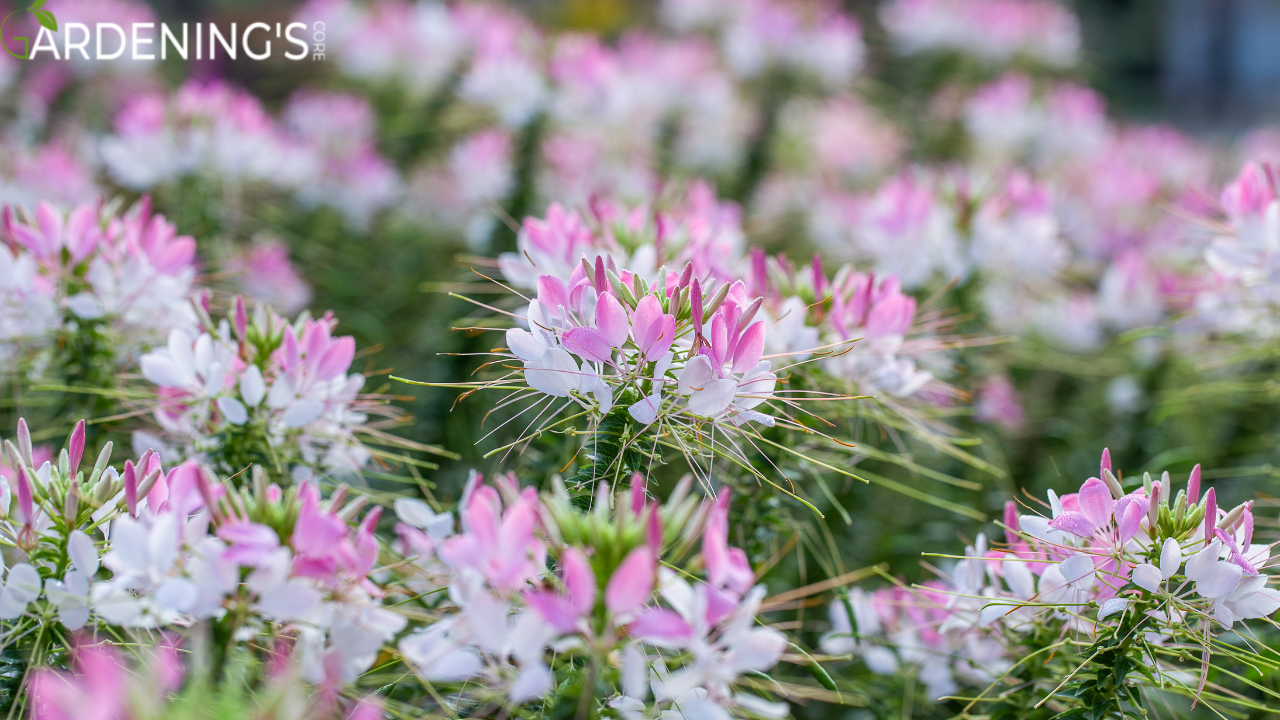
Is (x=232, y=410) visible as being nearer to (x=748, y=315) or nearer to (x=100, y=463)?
(x=100, y=463)

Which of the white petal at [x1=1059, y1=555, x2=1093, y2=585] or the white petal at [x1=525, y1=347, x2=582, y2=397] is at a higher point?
the white petal at [x1=525, y1=347, x2=582, y2=397]

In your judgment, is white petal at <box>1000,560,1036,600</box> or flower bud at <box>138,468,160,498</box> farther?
white petal at <box>1000,560,1036,600</box>

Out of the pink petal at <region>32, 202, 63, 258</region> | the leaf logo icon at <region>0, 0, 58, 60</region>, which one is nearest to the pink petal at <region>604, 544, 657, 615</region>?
the pink petal at <region>32, 202, 63, 258</region>

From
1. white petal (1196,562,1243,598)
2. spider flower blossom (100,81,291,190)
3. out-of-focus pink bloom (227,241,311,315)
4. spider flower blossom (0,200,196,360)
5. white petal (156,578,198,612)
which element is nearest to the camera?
white petal (156,578,198,612)

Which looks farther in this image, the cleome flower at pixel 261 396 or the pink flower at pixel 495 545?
the cleome flower at pixel 261 396

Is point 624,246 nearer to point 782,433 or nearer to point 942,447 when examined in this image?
point 782,433

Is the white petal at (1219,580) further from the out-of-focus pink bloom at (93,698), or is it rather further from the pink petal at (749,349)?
the out-of-focus pink bloom at (93,698)

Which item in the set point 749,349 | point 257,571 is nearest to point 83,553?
point 257,571

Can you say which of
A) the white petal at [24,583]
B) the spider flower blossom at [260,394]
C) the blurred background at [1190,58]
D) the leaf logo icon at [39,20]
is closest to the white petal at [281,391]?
the spider flower blossom at [260,394]

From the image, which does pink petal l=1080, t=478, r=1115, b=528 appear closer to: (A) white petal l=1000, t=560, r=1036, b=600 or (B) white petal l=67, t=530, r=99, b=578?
(A) white petal l=1000, t=560, r=1036, b=600
